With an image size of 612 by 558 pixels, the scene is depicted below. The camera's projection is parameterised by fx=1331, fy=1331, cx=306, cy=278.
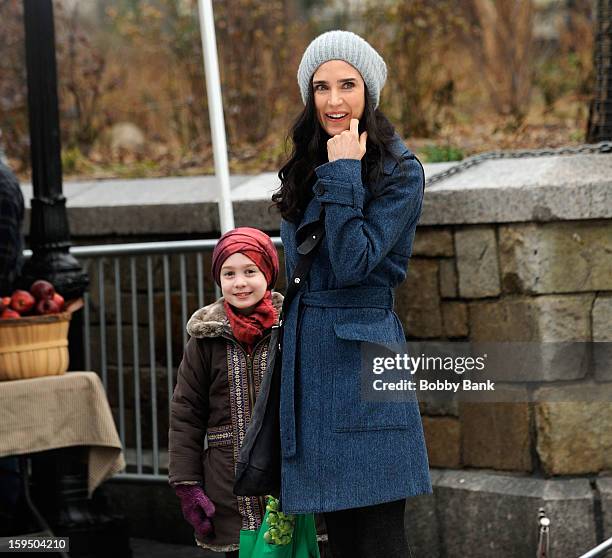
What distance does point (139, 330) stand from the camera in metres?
6.42

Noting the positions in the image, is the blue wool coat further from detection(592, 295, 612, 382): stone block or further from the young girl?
detection(592, 295, 612, 382): stone block

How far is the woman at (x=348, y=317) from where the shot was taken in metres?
3.59

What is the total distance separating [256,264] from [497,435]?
1.79 m

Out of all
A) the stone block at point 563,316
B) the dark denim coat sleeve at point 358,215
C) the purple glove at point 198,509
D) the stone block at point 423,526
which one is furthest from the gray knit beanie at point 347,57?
the stone block at point 423,526

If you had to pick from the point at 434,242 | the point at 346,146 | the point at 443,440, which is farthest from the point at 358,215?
the point at 443,440

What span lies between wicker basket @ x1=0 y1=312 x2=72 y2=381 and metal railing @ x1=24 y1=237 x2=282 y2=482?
35.4 inches

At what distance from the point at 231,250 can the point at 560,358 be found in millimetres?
1773

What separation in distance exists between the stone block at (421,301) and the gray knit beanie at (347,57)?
1872mm

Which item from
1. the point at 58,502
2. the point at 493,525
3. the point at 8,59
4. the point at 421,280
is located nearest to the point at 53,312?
the point at 58,502

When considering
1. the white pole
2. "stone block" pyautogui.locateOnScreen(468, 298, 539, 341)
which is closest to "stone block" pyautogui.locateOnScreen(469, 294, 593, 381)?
"stone block" pyautogui.locateOnScreen(468, 298, 539, 341)

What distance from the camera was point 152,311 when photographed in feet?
20.4

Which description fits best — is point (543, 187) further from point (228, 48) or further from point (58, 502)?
point (228, 48)

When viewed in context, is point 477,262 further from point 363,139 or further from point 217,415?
point 363,139

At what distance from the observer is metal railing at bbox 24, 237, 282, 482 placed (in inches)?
241
